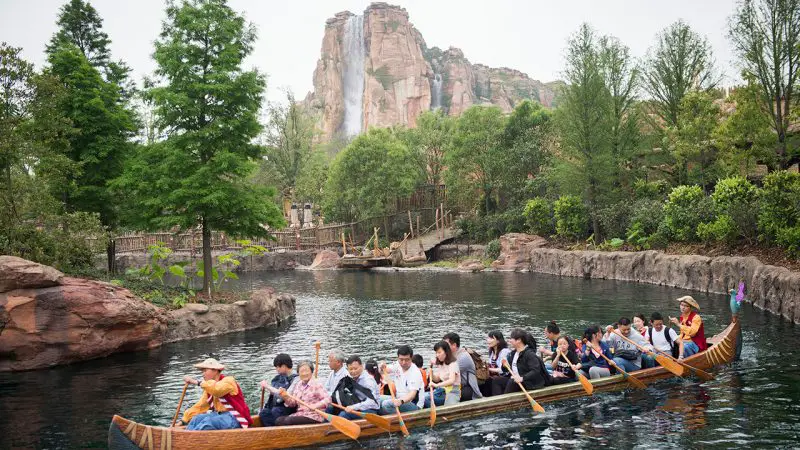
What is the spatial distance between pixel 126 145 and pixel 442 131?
108 ft

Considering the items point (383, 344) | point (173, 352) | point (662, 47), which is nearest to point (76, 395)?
point (173, 352)

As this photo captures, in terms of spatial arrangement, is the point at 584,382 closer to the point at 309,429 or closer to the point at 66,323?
the point at 309,429

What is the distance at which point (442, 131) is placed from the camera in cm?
5547

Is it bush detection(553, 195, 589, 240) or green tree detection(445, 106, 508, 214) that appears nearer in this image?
bush detection(553, 195, 589, 240)

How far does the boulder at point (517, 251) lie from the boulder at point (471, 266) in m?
0.91

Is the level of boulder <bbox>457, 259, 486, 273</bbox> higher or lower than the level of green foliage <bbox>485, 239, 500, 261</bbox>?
lower

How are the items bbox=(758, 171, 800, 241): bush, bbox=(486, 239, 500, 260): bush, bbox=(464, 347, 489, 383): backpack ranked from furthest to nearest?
bbox=(486, 239, 500, 260): bush, bbox=(758, 171, 800, 241): bush, bbox=(464, 347, 489, 383): backpack

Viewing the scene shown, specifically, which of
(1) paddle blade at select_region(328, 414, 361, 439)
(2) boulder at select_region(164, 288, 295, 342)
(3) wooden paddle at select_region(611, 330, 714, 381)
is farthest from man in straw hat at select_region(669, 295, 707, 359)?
(2) boulder at select_region(164, 288, 295, 342)

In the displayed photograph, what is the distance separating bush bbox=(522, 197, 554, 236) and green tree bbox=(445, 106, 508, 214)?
5.69m

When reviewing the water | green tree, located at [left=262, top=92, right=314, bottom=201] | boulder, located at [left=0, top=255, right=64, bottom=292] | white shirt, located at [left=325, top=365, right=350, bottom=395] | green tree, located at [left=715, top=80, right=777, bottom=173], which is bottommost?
the water

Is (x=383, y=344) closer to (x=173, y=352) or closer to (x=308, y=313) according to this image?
(x=173, y=352)

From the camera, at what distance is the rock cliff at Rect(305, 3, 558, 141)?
112m

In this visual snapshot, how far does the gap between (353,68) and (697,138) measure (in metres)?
92.8

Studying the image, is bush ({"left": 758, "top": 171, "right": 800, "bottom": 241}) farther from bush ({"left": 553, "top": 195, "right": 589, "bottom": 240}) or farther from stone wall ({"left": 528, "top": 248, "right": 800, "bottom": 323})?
bush ({"left": 553, "top": 195, "right": 589, "bottom": 240})
